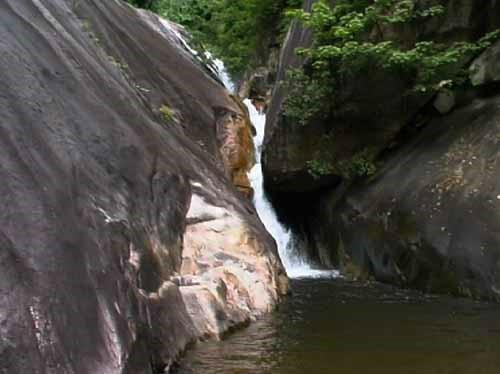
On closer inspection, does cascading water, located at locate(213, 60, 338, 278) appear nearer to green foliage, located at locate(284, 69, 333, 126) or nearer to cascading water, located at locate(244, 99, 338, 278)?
cascading water, located at locate(244, 99, 338, 278)

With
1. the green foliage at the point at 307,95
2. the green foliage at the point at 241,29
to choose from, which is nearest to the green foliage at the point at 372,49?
the green foliage at the point at 307,95

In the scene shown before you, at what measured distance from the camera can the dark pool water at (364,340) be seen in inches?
256

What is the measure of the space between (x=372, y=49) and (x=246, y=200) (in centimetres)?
382

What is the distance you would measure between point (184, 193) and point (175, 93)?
224 inches

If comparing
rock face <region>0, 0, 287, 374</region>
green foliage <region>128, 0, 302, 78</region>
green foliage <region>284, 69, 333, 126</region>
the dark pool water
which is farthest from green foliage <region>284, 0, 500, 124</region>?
green foliage <region>128, 0, 302, 78</region>

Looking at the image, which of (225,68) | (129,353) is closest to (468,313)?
(129,353)

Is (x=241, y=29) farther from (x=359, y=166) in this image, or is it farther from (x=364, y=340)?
(x=364, y=340)

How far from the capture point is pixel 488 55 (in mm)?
12758

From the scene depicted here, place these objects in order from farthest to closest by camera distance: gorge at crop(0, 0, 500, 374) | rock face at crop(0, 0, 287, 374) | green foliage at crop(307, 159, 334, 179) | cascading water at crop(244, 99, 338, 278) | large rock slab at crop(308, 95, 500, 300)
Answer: cascading water at crop(244, 99, 338, 278) < green foliage at crop(307, 159, 334, 179) < large rock slab at crop(308, 95, 500, 300) < gorge at crop(0, 0, 500, 374) < rock face at crop(0, 0, 287, 374)

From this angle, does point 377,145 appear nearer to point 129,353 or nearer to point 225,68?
point 129,353

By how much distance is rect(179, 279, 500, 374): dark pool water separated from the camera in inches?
256

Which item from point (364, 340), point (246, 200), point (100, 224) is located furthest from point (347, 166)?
point (100, 224)

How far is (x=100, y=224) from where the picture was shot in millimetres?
5816

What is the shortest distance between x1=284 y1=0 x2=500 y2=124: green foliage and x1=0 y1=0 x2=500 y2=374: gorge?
0.17 feet
